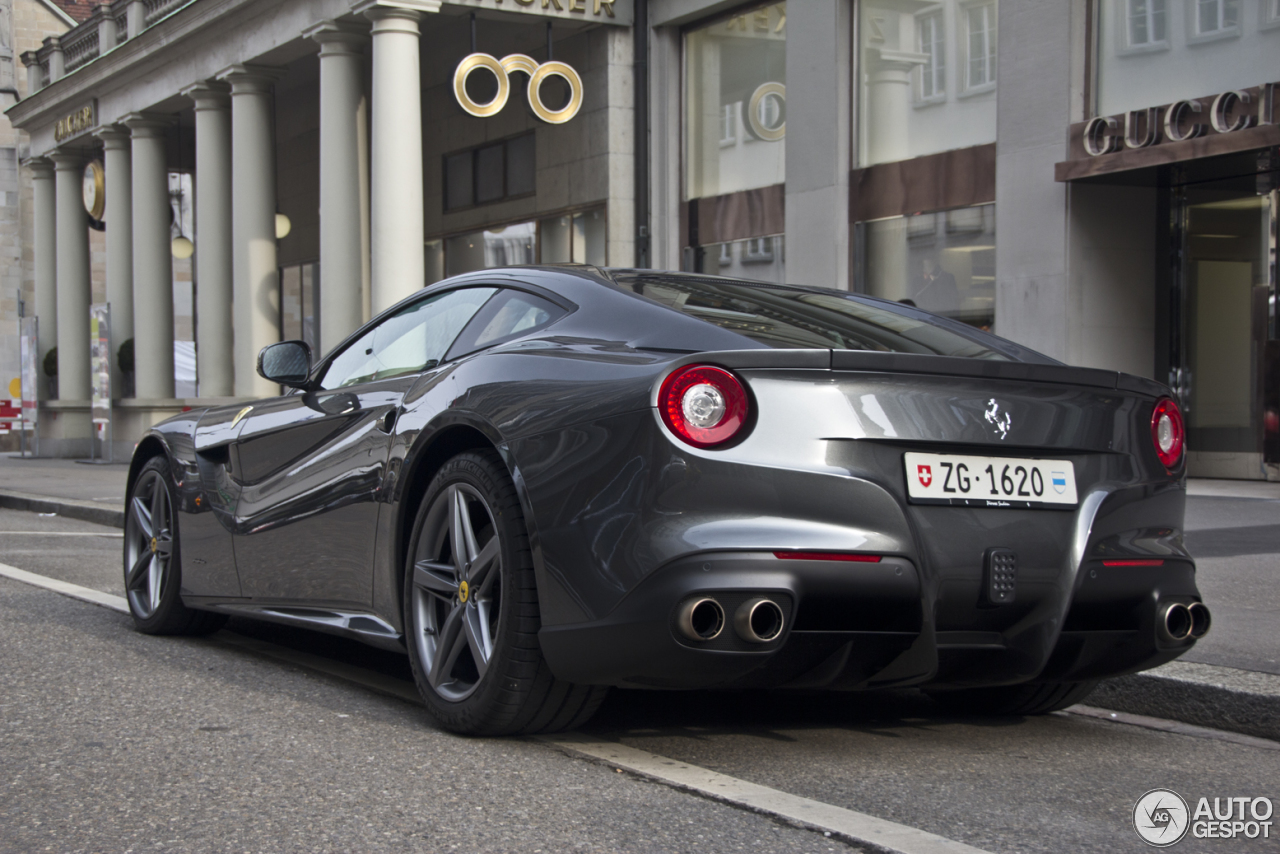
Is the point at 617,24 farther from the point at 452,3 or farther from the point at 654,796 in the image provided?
the point at 654,796

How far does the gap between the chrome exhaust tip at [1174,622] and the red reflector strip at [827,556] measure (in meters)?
0.88

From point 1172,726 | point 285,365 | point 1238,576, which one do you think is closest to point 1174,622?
point 1172,726

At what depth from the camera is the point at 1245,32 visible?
12.5 meters

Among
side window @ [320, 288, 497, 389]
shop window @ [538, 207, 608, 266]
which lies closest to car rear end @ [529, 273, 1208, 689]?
side window @ [320, 288, 497, 389]

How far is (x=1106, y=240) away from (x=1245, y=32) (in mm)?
2146

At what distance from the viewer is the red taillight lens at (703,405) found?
3354 mm

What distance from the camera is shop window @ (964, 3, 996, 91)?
1454 centimetres

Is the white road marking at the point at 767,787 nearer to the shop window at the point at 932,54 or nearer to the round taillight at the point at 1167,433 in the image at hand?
the round taillight at the point at 1167,433

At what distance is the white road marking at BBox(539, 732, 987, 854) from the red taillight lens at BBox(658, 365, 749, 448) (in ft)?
2.59

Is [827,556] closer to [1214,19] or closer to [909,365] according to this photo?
[909,365]

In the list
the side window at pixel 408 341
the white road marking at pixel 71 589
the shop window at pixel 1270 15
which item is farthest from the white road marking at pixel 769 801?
the shop window at pixel 1270 15

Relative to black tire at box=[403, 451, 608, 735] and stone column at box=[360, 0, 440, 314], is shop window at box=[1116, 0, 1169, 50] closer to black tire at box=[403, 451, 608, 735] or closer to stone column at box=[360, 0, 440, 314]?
stone column at box=[360, 0, 440, 314]

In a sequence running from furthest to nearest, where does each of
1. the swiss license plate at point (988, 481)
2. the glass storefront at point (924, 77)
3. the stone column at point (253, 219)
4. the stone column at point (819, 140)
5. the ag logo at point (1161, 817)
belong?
1. the stone column at point (253, 219)
2. the stone column at point (819, 140)
3. the glass storefront at point (924, 77)
4. the swiss license plate at point (988, 481)
5. the ag logo at point (1161, 817)

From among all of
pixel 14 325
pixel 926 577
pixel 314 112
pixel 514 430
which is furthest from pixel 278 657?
pixel 14 325
